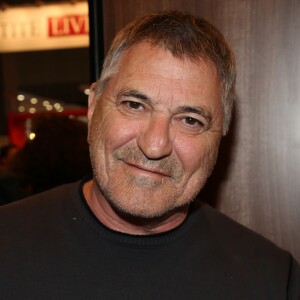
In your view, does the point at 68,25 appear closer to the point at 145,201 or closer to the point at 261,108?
the point at 261,108

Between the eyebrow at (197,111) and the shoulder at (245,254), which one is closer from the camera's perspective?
the eyebrow at (197,111)

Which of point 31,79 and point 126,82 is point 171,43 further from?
point 31,79

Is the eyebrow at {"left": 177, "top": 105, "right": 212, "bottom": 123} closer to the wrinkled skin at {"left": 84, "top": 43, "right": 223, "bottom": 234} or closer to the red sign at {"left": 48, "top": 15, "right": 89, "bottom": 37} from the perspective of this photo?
the wrinkled skin at {"left": 84, "top": 43, "right": 223, "bottom": 234}

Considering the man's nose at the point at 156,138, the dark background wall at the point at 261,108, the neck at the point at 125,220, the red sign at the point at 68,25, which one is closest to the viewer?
the man's nose at the point at 156,138

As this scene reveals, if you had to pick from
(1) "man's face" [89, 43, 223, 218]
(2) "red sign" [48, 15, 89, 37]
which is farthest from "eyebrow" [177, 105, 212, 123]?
(2) "red sign" [48, 15, 89, 37]

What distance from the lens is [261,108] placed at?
1615mm

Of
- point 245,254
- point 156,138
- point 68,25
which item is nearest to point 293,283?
point 245,254

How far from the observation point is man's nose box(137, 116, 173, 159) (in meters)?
1.22

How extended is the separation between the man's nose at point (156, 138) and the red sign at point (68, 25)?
4.22m

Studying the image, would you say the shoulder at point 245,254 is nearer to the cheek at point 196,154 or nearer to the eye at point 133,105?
the cheek at point 196,154

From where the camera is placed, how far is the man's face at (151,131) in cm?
124

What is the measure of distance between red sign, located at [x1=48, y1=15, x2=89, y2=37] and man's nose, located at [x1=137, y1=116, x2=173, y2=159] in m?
4.22

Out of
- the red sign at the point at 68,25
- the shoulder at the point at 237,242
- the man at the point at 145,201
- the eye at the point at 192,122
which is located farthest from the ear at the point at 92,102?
the red sign at the point at 68,25

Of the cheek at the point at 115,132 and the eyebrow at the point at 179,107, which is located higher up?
the eyebrow at the point at 179,107
